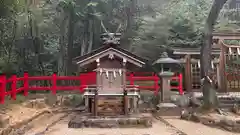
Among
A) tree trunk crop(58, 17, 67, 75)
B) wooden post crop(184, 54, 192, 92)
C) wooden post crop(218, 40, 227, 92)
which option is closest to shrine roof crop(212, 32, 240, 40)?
wooden post crop(218, 40, 227, 92)

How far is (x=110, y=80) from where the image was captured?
11352 millimetres

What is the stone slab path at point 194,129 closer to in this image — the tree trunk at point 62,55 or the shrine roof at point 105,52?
the shrine roof at point 105,52

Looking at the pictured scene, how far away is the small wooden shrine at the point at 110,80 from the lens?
10.9 m

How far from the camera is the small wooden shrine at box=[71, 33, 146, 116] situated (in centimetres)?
1085

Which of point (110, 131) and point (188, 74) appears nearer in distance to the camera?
point (110, 131)

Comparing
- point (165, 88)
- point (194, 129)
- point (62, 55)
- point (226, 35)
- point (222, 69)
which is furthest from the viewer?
point (62, 55)

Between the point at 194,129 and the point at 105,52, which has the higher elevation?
the point at 105,52

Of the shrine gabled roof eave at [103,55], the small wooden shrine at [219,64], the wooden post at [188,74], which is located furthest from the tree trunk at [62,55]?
the wooden post at [188,74]

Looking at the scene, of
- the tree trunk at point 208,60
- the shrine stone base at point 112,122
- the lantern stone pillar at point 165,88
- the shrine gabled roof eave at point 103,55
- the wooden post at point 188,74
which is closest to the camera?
the shrine stone base at point 112,122

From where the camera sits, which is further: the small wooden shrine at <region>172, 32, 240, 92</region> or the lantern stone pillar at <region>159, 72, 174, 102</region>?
the small wooden shrine at <region>172, 32, 240, 92</region>

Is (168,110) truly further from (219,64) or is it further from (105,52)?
(219,64)

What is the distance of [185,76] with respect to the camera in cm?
1691

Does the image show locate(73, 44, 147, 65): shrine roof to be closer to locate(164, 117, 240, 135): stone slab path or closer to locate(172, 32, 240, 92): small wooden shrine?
locate(164, 117, 240, 135): stone slab path

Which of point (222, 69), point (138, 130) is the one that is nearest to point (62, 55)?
point (138, 130)
